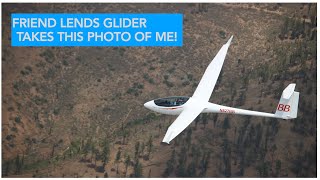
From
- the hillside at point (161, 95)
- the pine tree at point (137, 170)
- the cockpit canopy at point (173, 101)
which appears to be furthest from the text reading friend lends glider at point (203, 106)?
the pine tree at point (137, 170)

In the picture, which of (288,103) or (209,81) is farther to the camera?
(209,81)

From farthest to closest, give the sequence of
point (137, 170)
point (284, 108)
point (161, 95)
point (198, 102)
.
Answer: point (161, 95)
point (137, 170)
point (198, 102)
point (284, 108)

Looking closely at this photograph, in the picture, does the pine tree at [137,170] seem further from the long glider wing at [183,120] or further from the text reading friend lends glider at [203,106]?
A: the long glider wing at [183,120]

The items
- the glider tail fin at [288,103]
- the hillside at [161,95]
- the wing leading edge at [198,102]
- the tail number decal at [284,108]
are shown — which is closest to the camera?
the wing leading edge at [198,102]

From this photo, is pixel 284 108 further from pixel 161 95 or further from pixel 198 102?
pixel 161 95

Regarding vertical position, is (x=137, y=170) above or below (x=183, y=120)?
below

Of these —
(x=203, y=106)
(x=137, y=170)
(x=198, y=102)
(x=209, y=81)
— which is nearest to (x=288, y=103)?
(x=203, y=106)

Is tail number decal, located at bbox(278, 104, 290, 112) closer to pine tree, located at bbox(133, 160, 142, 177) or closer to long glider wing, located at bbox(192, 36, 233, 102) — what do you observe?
long glider wing, located at bbox(192, 36, 233, 102)
